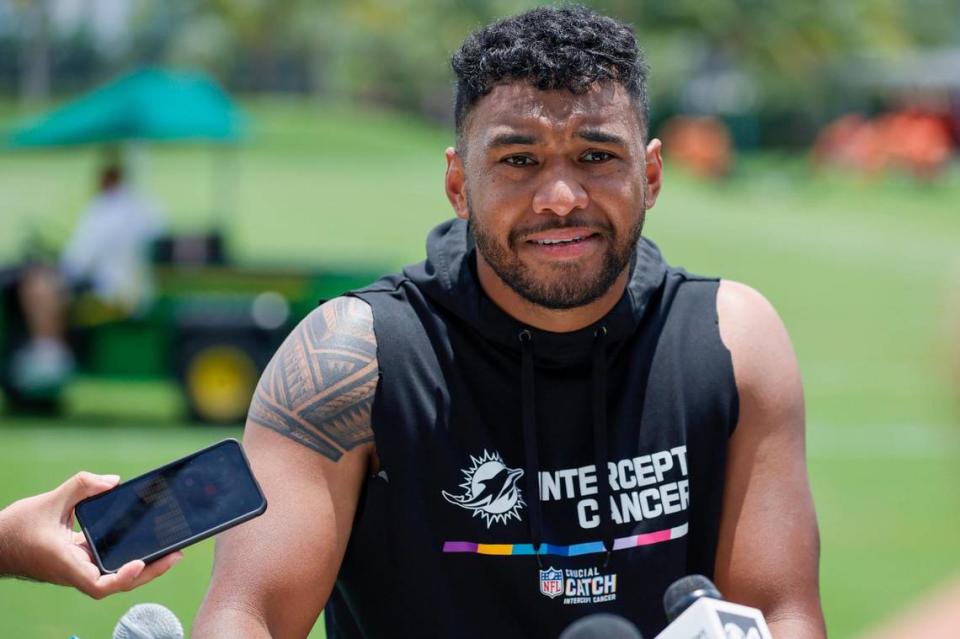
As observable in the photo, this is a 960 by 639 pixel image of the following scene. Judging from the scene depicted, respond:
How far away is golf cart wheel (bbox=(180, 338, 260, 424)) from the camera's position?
10.6 meters

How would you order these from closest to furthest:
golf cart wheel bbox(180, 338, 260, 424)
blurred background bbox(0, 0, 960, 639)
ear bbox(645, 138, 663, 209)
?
ear bbox(645, 138, 663, 209) → blurred background bbox(0, 0, 960, 639) → golf cart wheel bbox(180, 338, 260, 424)

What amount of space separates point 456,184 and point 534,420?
553mm

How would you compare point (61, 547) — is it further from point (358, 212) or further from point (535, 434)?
point (358, 212)

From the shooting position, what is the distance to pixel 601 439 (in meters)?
2.94

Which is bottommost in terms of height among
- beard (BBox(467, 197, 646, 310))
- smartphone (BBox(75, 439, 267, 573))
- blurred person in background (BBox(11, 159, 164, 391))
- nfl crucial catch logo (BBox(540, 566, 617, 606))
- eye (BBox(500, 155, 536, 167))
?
blurred person in background (BBox(11, 159, 164, 391))

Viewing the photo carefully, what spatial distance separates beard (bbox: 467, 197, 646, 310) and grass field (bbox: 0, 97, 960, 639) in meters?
0.80

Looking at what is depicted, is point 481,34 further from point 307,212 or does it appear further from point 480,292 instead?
point 307,212

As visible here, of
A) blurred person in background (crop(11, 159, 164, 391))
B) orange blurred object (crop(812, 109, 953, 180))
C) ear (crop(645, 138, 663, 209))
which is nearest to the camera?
ear (crop(645, 138, 663, 209))

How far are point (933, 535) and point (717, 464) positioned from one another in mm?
5693

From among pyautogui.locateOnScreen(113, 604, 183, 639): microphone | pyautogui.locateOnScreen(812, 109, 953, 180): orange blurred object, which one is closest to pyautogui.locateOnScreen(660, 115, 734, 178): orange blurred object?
pyautogui.locateOnScreen(812, 109, 953, 180): orange blurred object

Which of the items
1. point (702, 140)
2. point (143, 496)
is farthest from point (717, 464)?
point (702, 140)

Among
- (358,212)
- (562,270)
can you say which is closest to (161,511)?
(562,270)

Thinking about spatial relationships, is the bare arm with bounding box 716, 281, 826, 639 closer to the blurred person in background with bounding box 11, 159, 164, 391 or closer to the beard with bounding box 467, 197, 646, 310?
the beard with bounding box 467, 197, 646, 310

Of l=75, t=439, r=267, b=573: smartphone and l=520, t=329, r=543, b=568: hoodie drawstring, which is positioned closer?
l=75, t=439, r=267, b=573: smartphone
